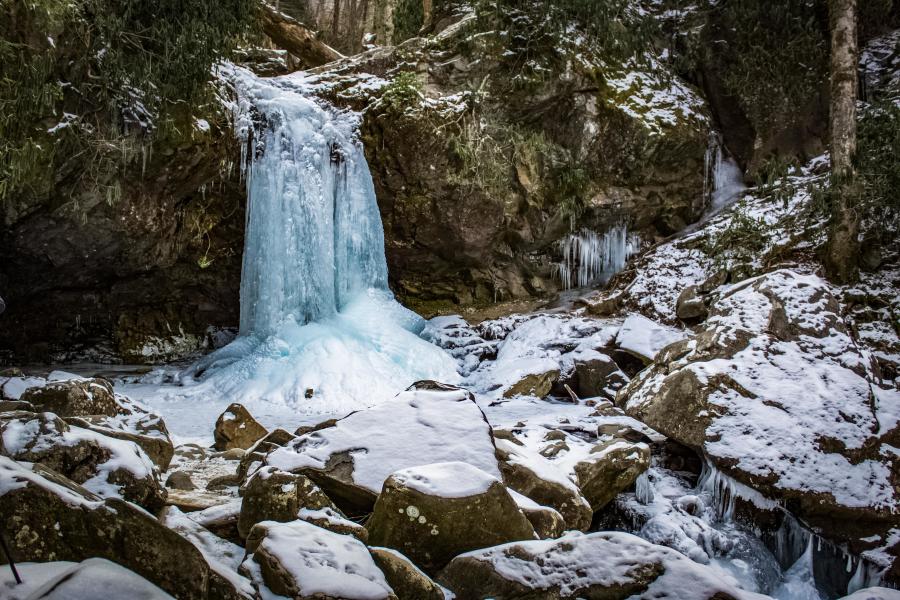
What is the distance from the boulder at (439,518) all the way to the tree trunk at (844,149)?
7598mm

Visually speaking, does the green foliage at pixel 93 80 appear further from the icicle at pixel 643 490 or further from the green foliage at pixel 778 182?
the green foliage at pixel 778 182

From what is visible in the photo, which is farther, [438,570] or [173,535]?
[438,570]

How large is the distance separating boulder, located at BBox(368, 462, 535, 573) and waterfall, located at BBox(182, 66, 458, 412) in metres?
4.45

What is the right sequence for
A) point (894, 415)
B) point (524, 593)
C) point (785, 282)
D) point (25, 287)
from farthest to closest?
1. point (25, 287)
2. point (785, 282)
3. point (894, 415)
4. point (524, 593)

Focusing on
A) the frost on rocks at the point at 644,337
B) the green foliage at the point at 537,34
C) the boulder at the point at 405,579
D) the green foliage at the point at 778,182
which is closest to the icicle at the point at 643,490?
the boulder at the point at 405,579

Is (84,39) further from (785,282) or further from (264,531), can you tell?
(785,282)

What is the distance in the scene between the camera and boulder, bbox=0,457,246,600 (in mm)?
1863

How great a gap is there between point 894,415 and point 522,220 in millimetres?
6800

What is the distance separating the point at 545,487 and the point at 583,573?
3.78ft

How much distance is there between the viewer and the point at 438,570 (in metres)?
2.68

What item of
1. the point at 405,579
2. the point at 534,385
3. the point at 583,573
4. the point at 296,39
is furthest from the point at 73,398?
the point at 296,39

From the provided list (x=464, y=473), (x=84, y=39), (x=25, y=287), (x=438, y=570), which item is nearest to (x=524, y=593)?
(x=438, y=570)

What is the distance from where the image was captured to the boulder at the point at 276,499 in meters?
2.73

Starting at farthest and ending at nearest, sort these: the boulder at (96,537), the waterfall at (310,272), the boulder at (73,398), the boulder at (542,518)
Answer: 1. the waterfall at (310,272)
2. the boulder at (73,398)
3. the boulder at (542,518)
4. the boulder at (96,537)
